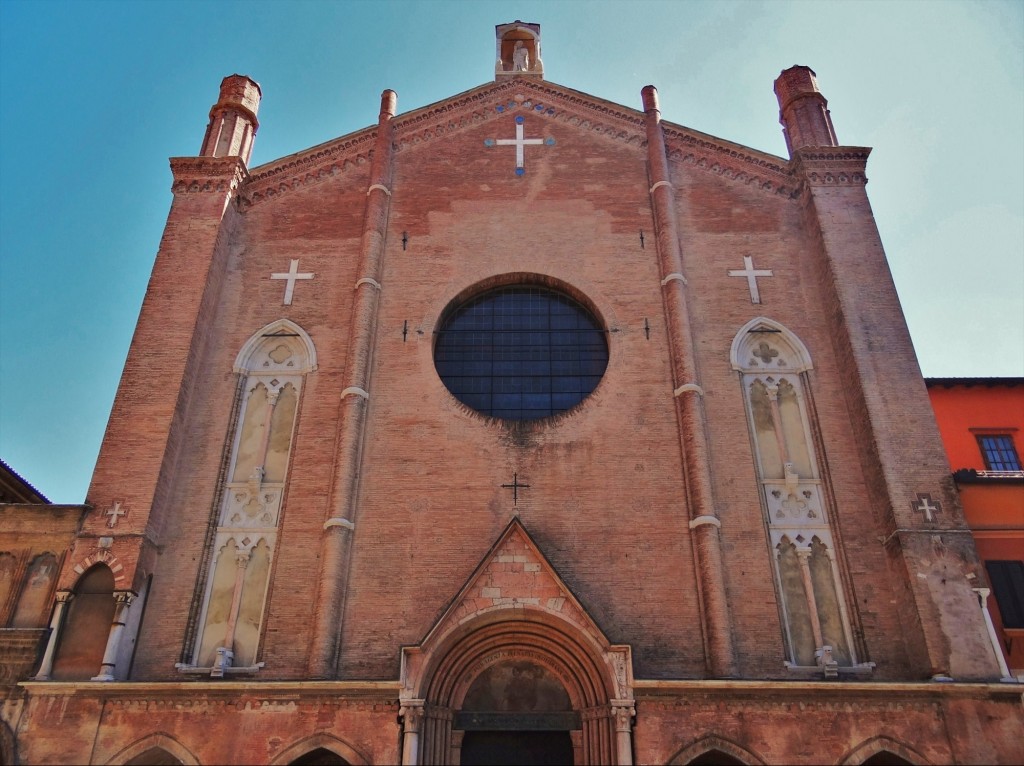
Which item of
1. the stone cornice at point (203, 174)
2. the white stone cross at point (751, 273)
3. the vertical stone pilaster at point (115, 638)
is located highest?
the stone cornice at point (203, 174)

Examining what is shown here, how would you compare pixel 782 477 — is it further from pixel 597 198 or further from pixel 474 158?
pixel 474 158

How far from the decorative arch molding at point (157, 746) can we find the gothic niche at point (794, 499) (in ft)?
28.3

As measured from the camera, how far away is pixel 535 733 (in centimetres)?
1278

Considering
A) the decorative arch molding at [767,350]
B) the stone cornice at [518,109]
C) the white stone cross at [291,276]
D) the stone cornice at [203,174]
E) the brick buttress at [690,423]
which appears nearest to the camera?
the brick buttress at [690,423]

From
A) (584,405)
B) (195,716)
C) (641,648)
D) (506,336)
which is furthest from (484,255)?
(195,716)

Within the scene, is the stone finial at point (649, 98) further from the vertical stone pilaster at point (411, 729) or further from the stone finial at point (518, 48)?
the vertical stone pilaster at point (411, 729)

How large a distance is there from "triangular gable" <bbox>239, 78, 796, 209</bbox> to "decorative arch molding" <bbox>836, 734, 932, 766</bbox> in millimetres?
10731

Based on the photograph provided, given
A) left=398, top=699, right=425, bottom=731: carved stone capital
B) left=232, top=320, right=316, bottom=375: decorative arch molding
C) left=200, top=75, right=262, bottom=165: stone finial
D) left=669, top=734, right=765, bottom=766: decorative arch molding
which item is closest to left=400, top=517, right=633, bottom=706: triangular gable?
left=398, top=699, right=425, bottom=731: carved stone capital

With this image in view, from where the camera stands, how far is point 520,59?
21016 millimetres

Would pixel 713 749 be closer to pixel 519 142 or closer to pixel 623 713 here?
pixel 623 713

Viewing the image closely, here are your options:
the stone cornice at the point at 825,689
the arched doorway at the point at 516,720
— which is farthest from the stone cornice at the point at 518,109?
the stone cornice at the point at 825,689

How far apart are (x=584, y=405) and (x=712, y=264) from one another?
4.18 metres

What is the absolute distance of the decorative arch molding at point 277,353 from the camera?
52.6 ft

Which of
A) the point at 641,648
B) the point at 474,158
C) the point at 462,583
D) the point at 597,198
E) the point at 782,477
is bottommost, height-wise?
the point at 641,648
